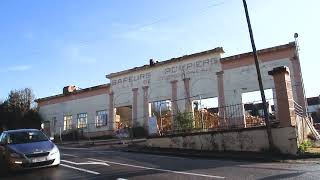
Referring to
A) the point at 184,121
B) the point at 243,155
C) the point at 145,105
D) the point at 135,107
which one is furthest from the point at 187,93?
the point at 243,155

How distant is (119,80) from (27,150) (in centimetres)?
2617

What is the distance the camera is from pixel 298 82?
92.8 feet

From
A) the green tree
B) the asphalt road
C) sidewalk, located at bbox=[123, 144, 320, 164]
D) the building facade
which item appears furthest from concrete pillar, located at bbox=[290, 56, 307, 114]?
the green tree

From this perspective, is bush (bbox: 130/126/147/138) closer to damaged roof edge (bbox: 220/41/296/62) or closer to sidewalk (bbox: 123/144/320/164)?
damaged roof edge (bbox: 220/41/296/62)

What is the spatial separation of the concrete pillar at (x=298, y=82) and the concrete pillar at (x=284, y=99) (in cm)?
1027

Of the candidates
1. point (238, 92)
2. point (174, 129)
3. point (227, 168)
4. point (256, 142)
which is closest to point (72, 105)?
point (238, 92)

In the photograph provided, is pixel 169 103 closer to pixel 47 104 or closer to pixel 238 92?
pixel 238 92

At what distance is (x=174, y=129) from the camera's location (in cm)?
2275

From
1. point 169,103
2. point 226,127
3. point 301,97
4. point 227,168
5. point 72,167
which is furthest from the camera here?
point 169,103

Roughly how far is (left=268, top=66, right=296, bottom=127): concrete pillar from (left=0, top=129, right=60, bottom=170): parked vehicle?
9.40m

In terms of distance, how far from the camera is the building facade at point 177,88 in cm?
2927

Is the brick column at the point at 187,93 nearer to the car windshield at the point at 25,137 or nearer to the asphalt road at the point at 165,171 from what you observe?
the asphalt road at the point at 165,171

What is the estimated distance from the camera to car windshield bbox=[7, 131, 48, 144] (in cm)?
1469

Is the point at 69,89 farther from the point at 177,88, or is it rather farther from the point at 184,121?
the point at 184,121
